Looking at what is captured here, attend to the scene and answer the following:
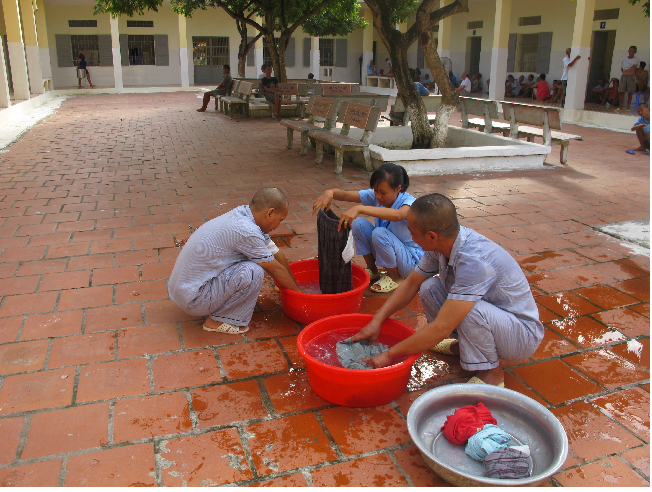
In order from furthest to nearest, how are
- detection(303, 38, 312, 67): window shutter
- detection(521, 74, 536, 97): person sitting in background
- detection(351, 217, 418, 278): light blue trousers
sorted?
detection(303, 38, 312, 67): window shutter, detection(521, 74, 536, 97): person sitting in background, detection(351, 217, 418, 278): light blue trousers

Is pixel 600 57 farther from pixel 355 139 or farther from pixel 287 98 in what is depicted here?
pixel 355 139

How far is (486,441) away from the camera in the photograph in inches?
78.5

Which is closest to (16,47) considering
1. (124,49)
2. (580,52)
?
(124,49)

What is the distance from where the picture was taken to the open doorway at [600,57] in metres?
17.5

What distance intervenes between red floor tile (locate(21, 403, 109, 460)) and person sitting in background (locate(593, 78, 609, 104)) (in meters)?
17.7

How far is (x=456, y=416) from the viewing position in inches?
83.9

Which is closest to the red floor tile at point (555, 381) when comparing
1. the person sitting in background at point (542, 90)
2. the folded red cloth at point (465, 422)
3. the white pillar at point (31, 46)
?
A: the folded red cloth at point (465, 422)

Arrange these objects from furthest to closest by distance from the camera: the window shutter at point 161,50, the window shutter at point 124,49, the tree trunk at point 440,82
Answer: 1. the window shutter at point 161,50
2. the window shutter at point 124,49
3. the tree trunk at point 440,82

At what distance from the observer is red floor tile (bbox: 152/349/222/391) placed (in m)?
2.62

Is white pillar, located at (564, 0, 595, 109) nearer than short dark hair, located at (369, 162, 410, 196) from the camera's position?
No

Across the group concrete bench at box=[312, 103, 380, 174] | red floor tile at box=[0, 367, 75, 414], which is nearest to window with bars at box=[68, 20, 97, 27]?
concrete bench at box=[312, 103, 380, 174]

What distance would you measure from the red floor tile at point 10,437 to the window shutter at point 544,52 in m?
20.6

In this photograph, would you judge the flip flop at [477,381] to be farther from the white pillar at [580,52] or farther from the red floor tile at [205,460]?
the white pillar at [580,52]

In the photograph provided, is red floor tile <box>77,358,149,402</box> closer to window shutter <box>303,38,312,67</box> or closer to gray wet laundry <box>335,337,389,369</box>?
gray wet laundry <box>335,337,389,369</box>
